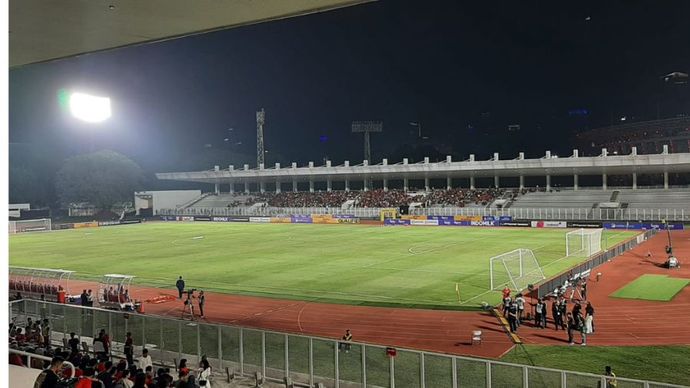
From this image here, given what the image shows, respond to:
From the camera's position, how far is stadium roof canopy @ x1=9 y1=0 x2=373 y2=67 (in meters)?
9.15

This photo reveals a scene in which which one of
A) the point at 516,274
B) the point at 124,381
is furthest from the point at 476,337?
the point at 516,274

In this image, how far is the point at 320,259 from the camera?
41.0m

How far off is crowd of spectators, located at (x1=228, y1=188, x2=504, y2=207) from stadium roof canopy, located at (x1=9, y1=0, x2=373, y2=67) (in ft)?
232

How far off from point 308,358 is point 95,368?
4.36 m

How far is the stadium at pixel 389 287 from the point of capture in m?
12.1

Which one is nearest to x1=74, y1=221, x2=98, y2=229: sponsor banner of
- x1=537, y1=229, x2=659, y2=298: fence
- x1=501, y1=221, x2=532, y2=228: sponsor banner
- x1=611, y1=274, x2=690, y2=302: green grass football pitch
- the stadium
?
the stadium

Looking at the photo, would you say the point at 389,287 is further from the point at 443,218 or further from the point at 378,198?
the point at 378,198

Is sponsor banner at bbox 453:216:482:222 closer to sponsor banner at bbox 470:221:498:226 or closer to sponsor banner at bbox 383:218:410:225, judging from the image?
sponsor banner at bbox 470:221:498:226

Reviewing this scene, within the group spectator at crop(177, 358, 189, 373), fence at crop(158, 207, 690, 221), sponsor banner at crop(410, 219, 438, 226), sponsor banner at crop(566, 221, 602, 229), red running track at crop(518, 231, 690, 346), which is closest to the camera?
spectator at crop(177, 358, 189, 373)

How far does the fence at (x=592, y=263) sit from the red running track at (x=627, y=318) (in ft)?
2.31

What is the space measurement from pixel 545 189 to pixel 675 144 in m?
44.4

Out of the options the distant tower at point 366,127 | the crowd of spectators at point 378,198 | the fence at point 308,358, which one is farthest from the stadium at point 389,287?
the distant tower at point 366,127

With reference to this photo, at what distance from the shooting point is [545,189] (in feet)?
261

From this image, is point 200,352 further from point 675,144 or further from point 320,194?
point 675,144
